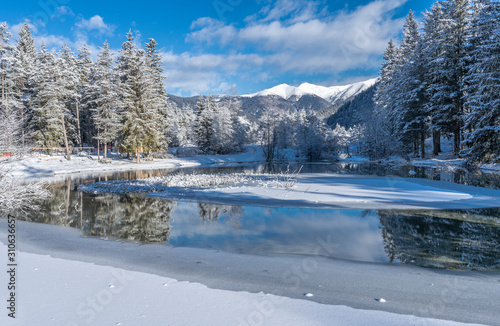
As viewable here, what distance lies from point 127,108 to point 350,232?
3748 centimetres

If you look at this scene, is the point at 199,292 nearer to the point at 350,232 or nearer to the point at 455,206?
the point at 350,232

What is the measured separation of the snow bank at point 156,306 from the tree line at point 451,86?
72.8ft

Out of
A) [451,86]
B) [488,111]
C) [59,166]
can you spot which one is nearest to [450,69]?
[451,86]

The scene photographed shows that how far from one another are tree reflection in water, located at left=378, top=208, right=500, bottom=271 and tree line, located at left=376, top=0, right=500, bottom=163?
46.3ft

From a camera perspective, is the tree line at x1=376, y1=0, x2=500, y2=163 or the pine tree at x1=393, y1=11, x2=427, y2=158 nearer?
the tree line at x1=376, y1=0, x2=500, y2=163

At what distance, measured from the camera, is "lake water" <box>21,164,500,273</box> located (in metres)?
6.09

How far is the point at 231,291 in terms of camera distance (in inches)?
156

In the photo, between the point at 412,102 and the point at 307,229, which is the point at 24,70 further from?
the point at 412,102

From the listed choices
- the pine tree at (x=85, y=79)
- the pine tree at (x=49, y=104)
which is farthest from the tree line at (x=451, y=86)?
the pine tree at (x=85, y=79)

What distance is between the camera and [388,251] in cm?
625

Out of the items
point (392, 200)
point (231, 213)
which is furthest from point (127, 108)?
point (392, 200)

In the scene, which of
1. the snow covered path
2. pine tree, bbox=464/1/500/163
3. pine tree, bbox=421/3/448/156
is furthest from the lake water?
pine tree, bbox=421/3/448/156

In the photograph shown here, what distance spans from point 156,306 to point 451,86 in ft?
121

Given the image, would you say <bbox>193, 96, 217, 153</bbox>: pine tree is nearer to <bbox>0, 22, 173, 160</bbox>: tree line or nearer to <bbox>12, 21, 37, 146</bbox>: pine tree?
<bbox>0, 22, 173, 160</bbox>: tree line
